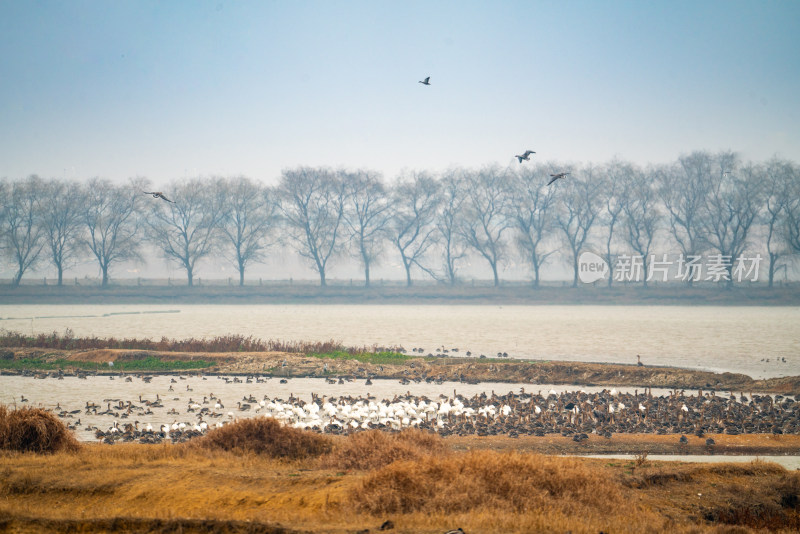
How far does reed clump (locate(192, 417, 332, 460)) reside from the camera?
1498 cm

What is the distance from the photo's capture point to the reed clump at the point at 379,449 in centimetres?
1349

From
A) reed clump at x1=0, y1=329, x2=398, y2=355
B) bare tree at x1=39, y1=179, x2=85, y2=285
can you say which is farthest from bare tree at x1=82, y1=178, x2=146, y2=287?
reed clump at x1=0, y1=329, x2=398, y2=355

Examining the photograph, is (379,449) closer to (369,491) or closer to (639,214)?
(369,491)

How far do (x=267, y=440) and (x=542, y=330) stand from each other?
49.5 m

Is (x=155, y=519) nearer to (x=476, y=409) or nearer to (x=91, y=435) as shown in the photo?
(x=91, y=435)

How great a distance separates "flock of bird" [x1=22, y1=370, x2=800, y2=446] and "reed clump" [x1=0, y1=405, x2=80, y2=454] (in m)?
3.27

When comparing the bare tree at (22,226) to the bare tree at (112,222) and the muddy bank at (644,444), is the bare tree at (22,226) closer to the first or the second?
the bare tree at (112,222)

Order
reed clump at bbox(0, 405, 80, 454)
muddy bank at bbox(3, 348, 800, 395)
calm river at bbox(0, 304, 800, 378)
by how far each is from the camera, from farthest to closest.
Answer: calm river at bbox(0, 304, 800, 378) < muddy bank at bbox(3, 348, 800, 395) < reed clump at bbox(0, 405, 80, 454)

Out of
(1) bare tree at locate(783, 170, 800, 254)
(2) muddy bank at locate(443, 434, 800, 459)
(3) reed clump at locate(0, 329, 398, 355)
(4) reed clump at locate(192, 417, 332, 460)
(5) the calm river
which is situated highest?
(1) bare tree at locate(783, 170, 800, 254)

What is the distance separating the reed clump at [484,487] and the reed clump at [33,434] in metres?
7.63

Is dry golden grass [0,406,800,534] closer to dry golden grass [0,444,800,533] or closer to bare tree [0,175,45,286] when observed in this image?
dry golden grass [0,444,800,533]

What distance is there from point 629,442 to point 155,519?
1342cm

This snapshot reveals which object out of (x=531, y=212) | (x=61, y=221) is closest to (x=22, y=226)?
(x=61, y=221)

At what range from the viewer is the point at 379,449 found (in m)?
13.8
